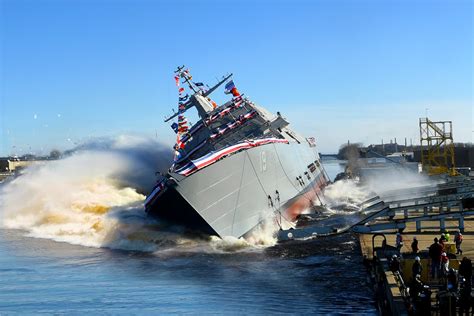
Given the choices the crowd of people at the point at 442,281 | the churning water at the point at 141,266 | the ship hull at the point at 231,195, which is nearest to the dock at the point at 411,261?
the crowd of people at the point at 442,281

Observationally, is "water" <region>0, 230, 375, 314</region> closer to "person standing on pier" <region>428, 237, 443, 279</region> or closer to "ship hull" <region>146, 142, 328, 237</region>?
"ship hull" <region>146, 142, 328, 237</region>

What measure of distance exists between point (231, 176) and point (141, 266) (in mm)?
6183

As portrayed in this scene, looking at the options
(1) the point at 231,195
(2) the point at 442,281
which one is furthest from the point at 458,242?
(1) the point at 231,195

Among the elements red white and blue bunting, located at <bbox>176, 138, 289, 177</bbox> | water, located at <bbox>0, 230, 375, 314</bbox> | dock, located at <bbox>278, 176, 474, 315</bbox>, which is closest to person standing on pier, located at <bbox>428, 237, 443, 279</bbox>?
dock, located at <bbox>278, 176, 474, 315</bbox>

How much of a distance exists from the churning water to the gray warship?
4.30 feet

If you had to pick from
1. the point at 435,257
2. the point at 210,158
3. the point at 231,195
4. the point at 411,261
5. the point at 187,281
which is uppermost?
the point at 210,158

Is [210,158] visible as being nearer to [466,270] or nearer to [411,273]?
[411,273]

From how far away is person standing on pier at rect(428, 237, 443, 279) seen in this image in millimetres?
17656

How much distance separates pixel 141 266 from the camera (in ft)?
82.4

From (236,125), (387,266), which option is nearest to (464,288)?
(387,266)

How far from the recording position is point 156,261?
26.1m

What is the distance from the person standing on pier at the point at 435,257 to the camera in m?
17.7

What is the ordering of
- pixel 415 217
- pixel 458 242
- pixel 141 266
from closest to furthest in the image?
pixel 458 242 < pixel 141 266 < pixel 415 217

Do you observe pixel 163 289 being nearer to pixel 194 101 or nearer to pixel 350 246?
pixel 350 246
